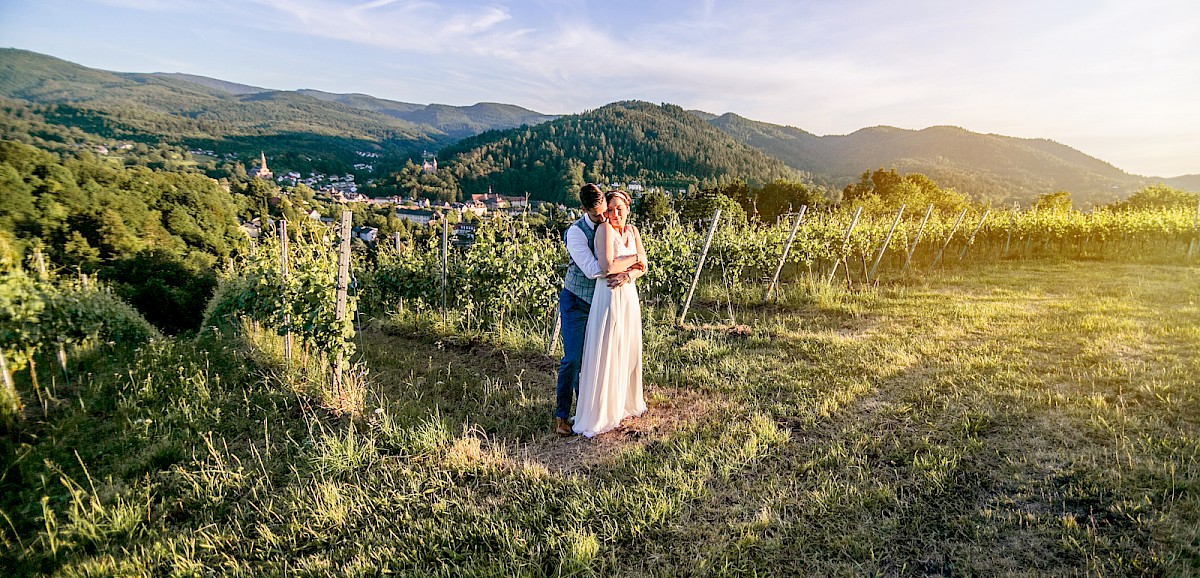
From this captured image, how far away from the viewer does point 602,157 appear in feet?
265

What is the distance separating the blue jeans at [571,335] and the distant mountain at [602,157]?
59026 millimetres

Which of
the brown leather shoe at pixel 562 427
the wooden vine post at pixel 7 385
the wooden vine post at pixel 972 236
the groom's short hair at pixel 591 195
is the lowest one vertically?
the wooden vine post at pixel 7 385

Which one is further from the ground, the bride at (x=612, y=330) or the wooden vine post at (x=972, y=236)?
the wooden vine post at (x=972, y=236)

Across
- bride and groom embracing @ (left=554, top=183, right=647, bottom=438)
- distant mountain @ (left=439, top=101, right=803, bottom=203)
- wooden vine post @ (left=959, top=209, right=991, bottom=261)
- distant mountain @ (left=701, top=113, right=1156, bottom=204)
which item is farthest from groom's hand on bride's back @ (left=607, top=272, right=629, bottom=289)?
distant mountain @ (left=701, top=113, right=1156, bottom=204)

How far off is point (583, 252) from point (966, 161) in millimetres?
120309

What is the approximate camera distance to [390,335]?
7168 mm

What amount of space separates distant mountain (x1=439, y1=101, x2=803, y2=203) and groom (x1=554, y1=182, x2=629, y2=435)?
194 ft

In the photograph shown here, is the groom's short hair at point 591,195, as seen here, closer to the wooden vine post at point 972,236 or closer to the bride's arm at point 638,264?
the bride's arm at point 638,264

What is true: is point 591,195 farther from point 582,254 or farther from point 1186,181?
point 1186,181

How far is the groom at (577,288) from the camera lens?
3405mm

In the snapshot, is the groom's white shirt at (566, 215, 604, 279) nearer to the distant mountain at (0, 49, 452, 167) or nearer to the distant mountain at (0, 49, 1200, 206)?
the distant mountain at (0, 49, 1200, 206)

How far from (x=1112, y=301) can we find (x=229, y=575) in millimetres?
11545

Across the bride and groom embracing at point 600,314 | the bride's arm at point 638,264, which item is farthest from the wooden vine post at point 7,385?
the bride's arm at point 638,264

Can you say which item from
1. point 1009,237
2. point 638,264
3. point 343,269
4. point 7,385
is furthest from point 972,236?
point 7,385
